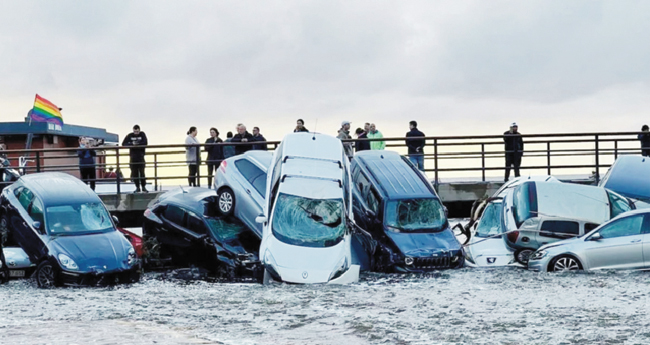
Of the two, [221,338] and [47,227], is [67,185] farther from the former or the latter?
[221,338]

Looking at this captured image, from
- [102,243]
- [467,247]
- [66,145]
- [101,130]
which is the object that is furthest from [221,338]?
[101,130]

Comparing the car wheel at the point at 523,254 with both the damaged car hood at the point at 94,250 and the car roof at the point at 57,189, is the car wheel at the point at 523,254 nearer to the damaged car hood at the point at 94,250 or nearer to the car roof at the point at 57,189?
the damaged car hood at the point at 94,250

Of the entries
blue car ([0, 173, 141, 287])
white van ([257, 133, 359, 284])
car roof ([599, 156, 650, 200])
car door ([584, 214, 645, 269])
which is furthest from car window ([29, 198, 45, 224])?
car roof ([599, 156, 650, 200])

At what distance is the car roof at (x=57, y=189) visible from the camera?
66.1ft

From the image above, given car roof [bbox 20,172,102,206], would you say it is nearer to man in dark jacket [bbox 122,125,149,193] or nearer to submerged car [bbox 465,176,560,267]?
man in dark jacket [bbox 122,125,149,193]

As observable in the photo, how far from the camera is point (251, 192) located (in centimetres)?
2106

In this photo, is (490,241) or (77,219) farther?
(490,241)

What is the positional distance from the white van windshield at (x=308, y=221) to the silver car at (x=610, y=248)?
3.85m

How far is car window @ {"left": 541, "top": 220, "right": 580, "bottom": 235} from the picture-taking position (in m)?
19.7

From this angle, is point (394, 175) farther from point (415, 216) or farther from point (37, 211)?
point (37, 211)

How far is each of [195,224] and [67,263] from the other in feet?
10.7

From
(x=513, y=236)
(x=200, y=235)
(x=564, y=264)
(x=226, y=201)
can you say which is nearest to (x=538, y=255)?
(x=564, y=264)

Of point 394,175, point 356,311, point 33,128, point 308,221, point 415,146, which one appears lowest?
point 356,311

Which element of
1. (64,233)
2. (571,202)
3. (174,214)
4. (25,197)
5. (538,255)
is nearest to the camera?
(538,255)
